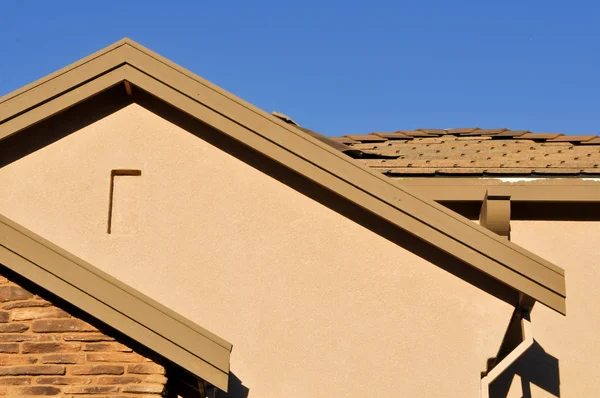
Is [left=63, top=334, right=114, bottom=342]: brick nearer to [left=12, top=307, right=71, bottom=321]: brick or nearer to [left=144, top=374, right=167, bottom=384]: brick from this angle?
[left=12, top=307, right=71, bottom=321]: brick

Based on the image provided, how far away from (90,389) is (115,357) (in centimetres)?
26

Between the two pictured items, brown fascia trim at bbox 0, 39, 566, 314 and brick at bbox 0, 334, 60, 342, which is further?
brown fascia trim at bbox 0, 39, 566, 314

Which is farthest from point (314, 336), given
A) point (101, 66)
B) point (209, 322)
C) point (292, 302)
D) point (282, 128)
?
point (101, 66)

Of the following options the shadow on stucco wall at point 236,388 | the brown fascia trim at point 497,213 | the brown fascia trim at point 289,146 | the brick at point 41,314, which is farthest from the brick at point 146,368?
the brown fascia trim at point 497,213

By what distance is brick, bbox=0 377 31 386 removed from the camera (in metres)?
6.51

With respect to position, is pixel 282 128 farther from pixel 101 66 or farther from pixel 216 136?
pixel 101 66

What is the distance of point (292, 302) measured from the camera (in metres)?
8.24

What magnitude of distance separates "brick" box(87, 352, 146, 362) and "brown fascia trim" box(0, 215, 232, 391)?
0.14m

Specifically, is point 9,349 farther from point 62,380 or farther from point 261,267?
point 261,267

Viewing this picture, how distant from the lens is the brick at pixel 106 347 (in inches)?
259

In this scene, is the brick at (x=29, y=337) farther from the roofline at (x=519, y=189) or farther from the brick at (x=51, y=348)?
the roofline at (x=519, y=189)

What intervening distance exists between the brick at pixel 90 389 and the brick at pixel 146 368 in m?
0.16

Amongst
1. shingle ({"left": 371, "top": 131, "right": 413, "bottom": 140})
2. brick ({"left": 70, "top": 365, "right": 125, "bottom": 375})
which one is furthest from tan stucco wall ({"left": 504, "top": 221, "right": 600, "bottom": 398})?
brick ({"left": 70, "top": 365, "right": 125, "bottom": 375})

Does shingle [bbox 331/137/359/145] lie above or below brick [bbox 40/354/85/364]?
above
